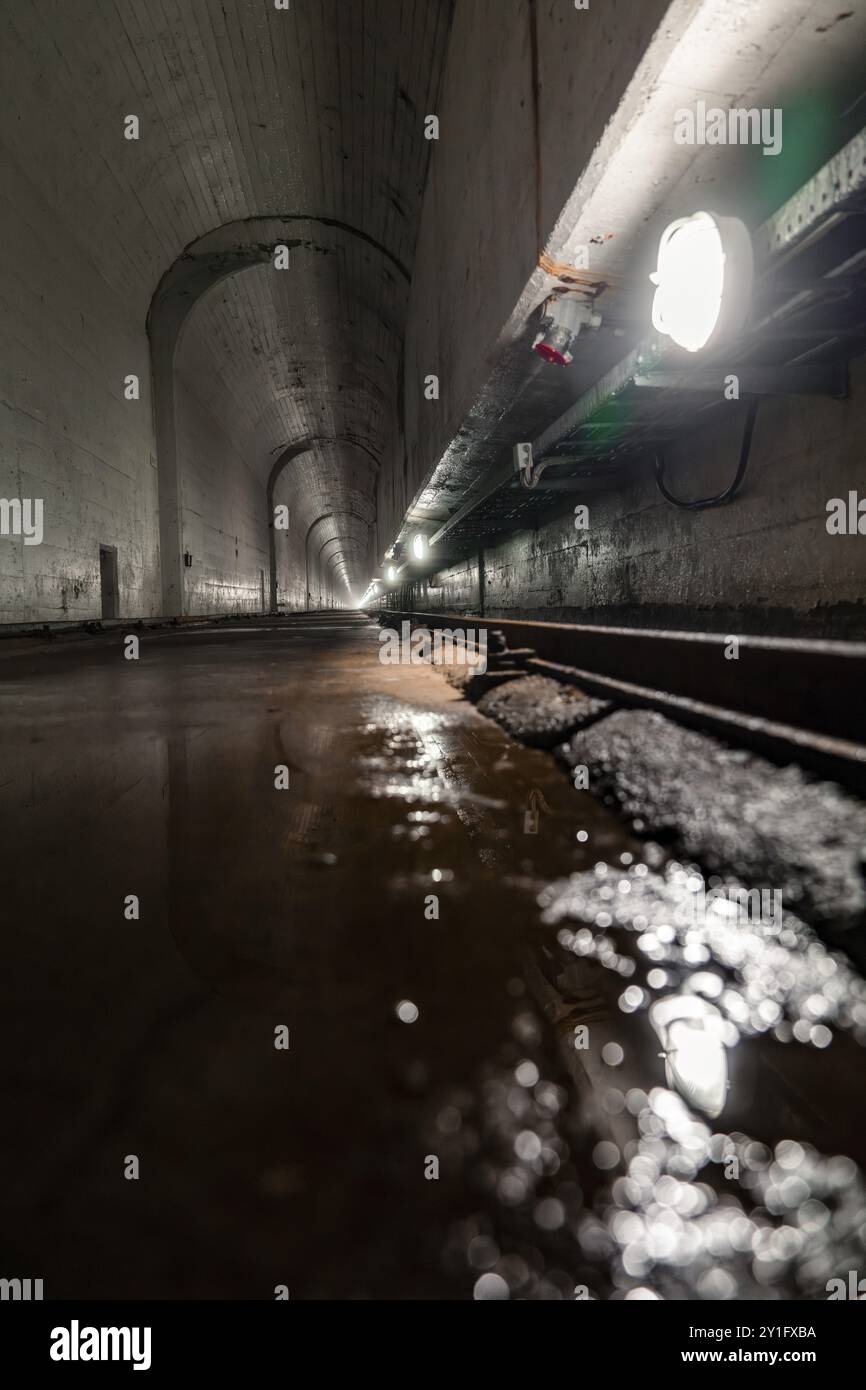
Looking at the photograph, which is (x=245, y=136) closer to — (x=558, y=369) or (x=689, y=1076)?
(x=558, y=369)

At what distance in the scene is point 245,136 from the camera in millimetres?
8148

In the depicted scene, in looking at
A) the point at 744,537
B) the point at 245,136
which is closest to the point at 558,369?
the point at 744,537

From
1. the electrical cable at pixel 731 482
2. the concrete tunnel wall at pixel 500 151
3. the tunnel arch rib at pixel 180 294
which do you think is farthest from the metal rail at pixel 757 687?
the tunnel arch rib at pixel 180 294

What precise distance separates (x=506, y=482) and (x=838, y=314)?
4298 millimetres

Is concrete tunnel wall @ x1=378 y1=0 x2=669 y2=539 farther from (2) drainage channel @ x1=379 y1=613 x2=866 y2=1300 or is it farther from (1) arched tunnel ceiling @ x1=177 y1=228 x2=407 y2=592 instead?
(1) arched tunnel ceiling @ x1=177 y1=228 x2=407 y2=592

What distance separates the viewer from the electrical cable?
4.19 meters

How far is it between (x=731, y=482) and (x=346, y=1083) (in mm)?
5001

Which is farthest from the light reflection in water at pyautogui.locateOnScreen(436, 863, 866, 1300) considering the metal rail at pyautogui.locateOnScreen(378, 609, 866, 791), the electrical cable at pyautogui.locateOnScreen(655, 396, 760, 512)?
the electrical cable at pyautogui.locateOnScreen(655, 396, 760, 512)

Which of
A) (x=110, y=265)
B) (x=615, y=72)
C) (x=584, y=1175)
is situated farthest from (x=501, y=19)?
(x=110, y=265)

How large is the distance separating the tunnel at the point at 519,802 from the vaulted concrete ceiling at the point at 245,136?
0.25 ft

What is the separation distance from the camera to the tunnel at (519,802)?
0.56 meters

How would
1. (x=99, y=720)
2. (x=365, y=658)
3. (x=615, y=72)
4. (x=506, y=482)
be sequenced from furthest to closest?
(x=506, y=482), (x=365, y=658), (x=99, y=720), (x=615, y=72)
